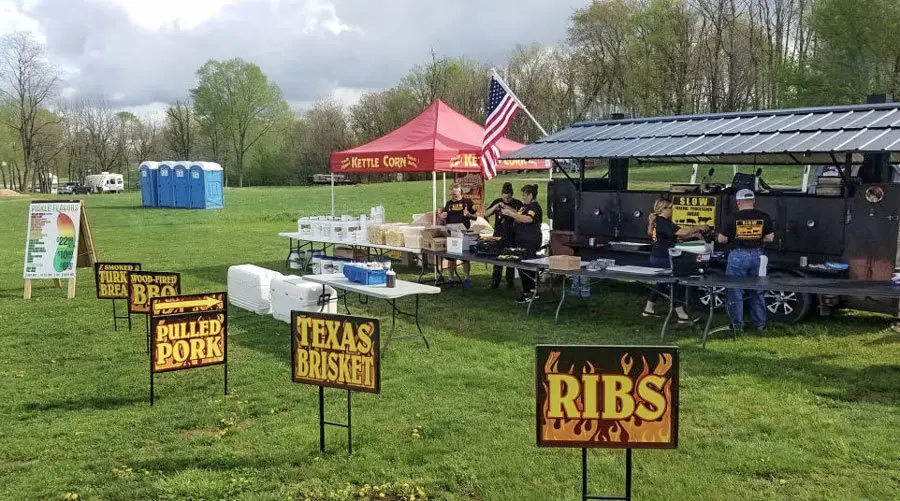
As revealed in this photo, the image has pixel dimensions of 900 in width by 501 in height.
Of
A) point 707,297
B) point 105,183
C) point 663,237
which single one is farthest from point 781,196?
point 105,183

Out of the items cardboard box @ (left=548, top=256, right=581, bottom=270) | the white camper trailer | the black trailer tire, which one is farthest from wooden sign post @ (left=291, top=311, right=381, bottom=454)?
the white camper trailer

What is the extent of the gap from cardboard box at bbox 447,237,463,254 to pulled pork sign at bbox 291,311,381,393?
5.93 meters

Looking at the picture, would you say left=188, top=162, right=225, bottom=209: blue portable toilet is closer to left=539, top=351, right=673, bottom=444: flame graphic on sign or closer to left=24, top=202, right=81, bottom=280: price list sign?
left=24, top=202, right=81, bottom=280: price list sign

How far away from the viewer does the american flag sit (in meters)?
11.7

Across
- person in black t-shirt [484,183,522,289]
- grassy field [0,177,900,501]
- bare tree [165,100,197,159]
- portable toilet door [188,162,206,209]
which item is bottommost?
grassy field [0,177,900,501]

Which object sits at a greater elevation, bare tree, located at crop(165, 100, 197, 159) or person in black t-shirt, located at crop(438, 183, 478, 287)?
bare tree, located at crop(165, 100, 197, 159)

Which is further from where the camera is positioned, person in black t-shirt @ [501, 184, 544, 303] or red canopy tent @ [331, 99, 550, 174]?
red canopy tent @ [331, 99, 550, 174]

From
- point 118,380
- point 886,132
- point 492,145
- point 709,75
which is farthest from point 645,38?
point 118,380

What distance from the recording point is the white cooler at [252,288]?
962 centimetres

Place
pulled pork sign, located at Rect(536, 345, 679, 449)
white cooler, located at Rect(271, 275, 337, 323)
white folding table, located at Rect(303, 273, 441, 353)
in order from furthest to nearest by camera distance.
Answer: white cooler, located at Rect(271, 275, 337, 323), white folding table, located at Rect(303, 273, 441, 353), pulled pork sign, located at Rect(536, 345, 679, 449)

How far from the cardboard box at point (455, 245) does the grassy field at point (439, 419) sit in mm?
1383

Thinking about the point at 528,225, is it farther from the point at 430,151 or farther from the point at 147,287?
the point at 147,287

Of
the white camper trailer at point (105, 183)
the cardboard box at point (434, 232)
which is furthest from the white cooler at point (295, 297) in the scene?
the white camper trailer at point (105, 183)

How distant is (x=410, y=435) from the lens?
17.1 ft
